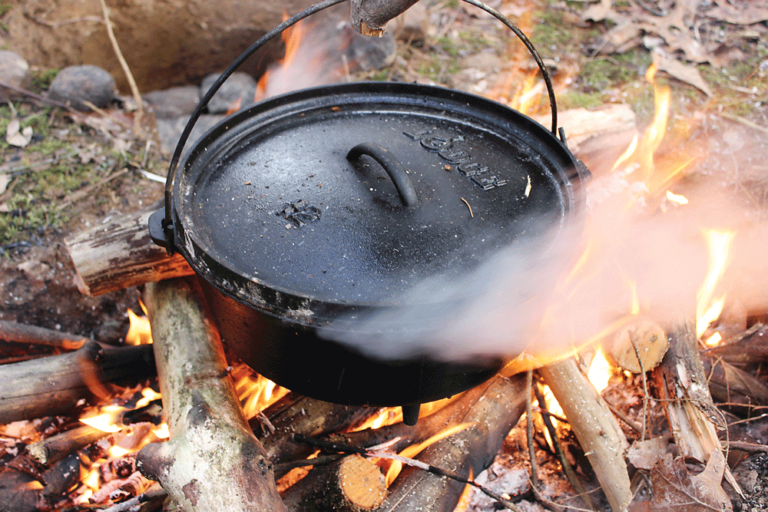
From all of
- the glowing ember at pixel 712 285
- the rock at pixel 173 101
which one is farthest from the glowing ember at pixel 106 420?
the rock at pixel 173 101

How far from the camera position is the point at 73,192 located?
3088 millimetres

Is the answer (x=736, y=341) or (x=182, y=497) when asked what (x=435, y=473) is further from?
(x=736, y=341)

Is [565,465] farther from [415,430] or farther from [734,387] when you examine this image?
[734,387]

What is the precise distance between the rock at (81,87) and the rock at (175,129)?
0.44 meters

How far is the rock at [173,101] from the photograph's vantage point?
14.1 ft

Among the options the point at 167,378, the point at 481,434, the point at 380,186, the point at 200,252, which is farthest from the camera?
the point at 481,434

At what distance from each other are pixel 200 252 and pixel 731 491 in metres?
1.92

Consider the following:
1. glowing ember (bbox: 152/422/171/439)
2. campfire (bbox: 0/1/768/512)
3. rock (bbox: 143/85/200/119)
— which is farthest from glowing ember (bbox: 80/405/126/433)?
rock (bbox: 143/85/200/119)

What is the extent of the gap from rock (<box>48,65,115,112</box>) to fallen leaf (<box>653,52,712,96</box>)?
4397 mm

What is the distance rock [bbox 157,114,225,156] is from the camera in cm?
380

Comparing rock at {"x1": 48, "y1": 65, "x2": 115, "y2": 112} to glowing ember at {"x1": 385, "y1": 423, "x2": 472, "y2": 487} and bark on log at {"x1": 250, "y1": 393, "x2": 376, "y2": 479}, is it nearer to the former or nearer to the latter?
bark on log at {"x1": 250, "y1": 393, "x2": 376, "y2": 479}

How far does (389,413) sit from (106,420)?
119cm

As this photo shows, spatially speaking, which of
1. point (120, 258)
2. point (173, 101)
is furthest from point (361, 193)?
point (173, 101)

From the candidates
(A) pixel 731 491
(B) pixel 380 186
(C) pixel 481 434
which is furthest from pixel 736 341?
(B) pixel 380 186
